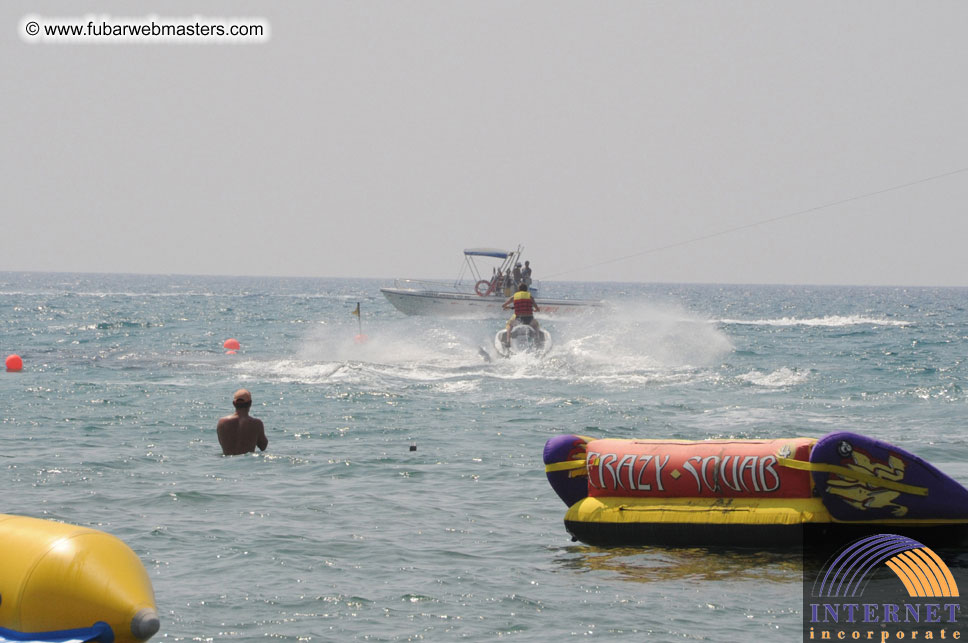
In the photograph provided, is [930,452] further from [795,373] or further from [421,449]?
[795,373]

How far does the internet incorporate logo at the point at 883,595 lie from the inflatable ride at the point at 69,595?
4.30m

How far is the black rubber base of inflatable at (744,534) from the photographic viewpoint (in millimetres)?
8539

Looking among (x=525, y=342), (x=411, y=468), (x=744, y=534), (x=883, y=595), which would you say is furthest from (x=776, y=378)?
(x=883, y=595)

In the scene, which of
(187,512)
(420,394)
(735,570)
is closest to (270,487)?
(187,512)

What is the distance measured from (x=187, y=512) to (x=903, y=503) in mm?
6677

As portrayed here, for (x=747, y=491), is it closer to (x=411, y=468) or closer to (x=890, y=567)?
(x=890, y=567)

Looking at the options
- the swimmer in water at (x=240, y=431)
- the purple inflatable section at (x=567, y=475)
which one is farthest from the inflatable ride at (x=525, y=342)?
the purple inflatable section at (x=567, y=475)

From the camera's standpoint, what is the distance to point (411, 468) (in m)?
13.2

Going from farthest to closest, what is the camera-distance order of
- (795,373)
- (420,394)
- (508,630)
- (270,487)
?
1. (795,373)
2. (420,394)
3. (270,487)
4. (508,630)

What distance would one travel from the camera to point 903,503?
855 centimetres

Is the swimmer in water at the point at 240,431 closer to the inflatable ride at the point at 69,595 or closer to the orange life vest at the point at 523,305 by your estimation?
the inflatable ride at the point at 69,595

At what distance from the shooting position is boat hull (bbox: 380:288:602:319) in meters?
45.9

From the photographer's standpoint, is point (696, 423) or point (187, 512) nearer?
point (187, 512)

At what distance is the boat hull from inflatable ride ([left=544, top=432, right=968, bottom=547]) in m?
35.4
